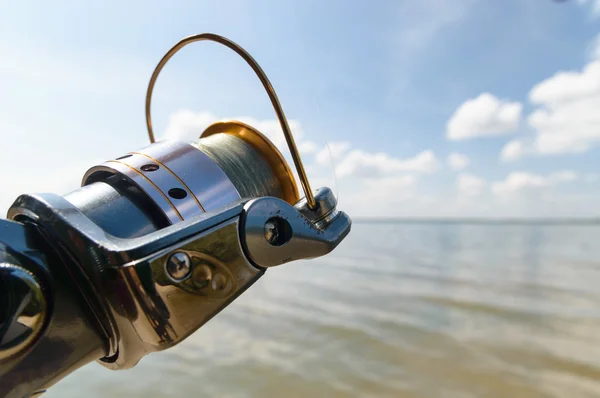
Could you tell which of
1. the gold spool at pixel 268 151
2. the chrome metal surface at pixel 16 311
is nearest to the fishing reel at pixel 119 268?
the chrome metal surface at pixel 16 311

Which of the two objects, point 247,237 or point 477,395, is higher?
point 247,237

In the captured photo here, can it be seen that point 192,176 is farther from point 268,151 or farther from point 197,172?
point 268,151

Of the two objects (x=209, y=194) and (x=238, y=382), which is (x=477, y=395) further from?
(x=209, y=194)

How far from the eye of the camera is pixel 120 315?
541 millimetres

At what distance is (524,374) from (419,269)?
4.44 meters

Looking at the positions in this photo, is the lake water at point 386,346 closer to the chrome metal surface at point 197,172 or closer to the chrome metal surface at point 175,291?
the chrome metal surface at point 197,172

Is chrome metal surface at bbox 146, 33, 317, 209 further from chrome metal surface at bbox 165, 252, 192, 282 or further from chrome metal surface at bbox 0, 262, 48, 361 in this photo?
chrome metal surface at bbox 0, 262, 48, 361

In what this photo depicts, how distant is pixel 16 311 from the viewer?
0.49 metres

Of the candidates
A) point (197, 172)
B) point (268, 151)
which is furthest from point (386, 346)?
point (197, 172)

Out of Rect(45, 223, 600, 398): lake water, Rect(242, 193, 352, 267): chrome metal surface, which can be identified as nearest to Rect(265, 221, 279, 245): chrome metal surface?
Rect(242, 193, 352, 267): chrome metal surface

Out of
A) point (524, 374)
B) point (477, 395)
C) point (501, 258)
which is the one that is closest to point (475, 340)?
point (524, 374)

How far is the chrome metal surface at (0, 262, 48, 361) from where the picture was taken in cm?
49

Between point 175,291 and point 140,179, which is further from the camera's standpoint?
point 140,179

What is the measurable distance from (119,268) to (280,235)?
0.26 m
